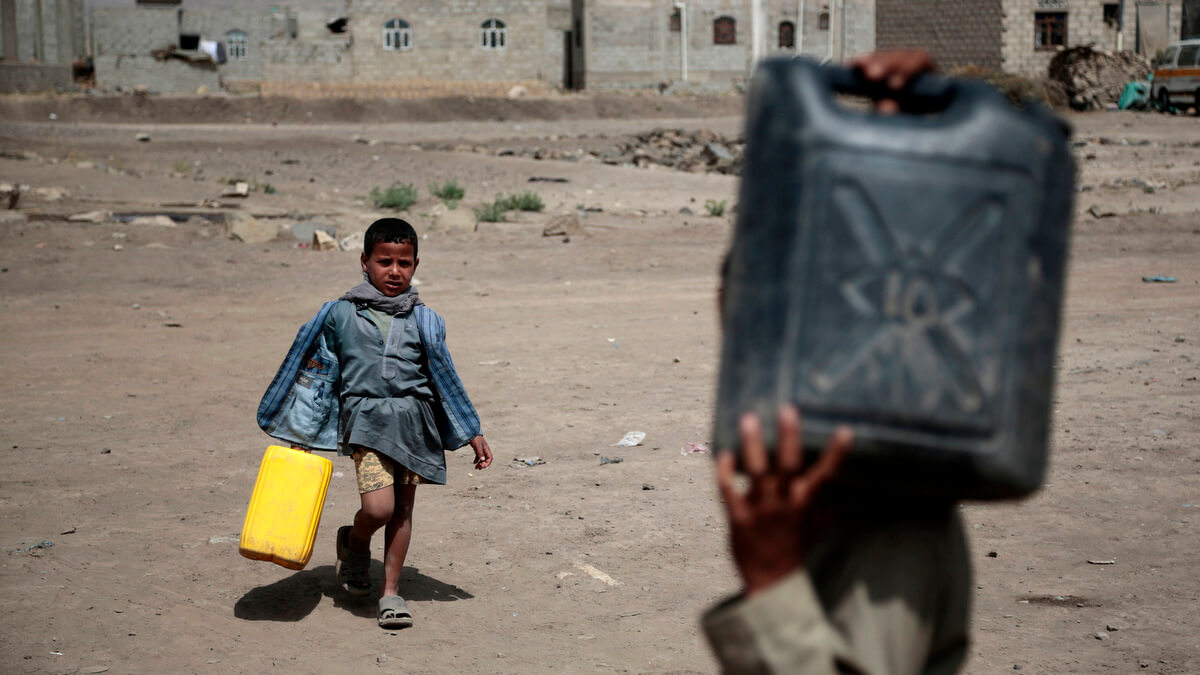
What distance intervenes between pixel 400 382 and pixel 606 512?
1454 mm

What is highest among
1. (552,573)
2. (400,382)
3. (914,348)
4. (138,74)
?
(138,74)

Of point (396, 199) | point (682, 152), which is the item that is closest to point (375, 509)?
point (396, 199)

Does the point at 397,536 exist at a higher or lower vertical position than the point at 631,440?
higher

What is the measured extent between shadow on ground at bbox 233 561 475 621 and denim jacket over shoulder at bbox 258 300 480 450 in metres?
0.62

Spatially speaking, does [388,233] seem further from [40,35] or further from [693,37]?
[40,35]

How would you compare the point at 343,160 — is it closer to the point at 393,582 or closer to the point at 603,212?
the point at 603,212

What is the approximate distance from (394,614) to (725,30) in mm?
45156

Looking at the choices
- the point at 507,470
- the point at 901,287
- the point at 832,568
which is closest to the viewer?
the point at 901,287

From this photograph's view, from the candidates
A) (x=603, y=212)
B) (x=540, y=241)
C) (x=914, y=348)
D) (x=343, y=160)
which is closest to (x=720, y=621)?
(x=914, y=348)

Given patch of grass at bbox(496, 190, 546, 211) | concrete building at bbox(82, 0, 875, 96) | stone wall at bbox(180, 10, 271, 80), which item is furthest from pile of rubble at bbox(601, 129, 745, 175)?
stone wall at bbox(180, 10, 271, 80)

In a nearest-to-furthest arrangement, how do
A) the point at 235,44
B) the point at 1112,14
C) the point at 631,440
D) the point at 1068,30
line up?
the point at 631,440
the point at 1068,30
the point at 1112,14
the point at 235,44

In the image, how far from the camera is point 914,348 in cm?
114

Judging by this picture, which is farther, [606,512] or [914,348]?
[606,512]

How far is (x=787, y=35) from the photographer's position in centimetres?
4812
